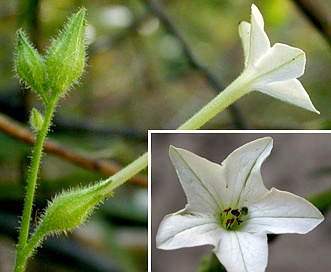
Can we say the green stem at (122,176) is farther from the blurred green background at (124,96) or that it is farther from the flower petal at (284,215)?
the blurred green background at (124,96)

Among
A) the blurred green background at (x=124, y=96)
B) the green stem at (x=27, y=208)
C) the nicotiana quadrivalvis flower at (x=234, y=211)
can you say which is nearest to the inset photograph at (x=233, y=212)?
the nicotiana quadrivalvis flower at (x=234, y=211)

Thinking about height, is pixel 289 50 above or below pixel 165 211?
below

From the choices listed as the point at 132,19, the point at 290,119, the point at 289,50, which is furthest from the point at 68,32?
the point at 290,119

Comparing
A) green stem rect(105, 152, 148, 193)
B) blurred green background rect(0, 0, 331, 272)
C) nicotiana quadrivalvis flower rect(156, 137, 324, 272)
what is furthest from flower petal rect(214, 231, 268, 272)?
blurred green background rect(0, 0, 331, 272)

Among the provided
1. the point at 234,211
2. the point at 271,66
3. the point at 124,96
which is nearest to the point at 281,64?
the point at 271,66

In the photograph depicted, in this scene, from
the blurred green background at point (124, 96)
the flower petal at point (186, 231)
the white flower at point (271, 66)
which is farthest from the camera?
the blurred green background at point (124, 96)

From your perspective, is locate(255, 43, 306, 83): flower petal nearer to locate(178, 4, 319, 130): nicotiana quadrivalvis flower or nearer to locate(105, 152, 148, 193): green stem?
locate(178, 4, 319, 130): nicotiana quadrivalvis flower

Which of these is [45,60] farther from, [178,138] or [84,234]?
[178,138]
